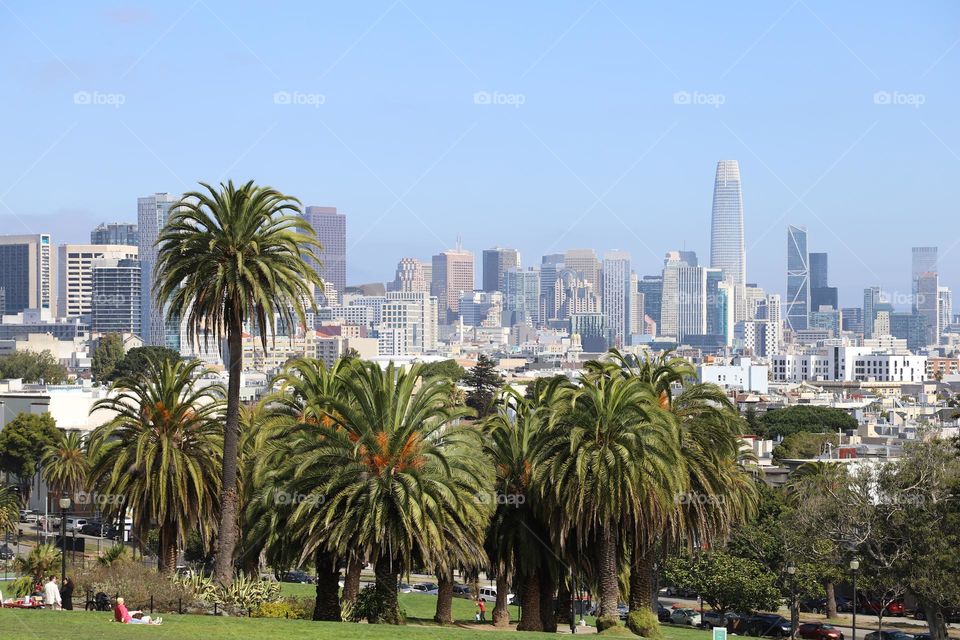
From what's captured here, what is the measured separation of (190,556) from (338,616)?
36.3 m

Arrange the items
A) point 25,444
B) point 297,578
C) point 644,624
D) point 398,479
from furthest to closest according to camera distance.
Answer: point 25,444
point 297,578
point 644,624
point 398,479

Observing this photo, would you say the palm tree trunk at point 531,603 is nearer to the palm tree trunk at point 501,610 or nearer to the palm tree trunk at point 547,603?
the palm tree trunk at point 547,603

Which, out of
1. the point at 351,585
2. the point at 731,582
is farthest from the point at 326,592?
the point at 731,582

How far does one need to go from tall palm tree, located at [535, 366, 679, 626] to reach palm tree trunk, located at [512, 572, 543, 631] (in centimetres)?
295

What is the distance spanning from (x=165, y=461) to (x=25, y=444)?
164 feet

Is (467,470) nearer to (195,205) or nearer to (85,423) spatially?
(195,205)

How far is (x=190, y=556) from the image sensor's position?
229 feet

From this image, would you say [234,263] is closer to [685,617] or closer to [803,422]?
[685,617]

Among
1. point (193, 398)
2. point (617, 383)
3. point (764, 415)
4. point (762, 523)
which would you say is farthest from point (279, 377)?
point (764, 415)

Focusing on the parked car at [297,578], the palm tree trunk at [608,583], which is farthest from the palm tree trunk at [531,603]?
the parked car at [297,578]

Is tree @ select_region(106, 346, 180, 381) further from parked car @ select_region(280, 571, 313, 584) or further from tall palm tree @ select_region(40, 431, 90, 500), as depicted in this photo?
parked car @ select_region(280, 571, 313, 584)

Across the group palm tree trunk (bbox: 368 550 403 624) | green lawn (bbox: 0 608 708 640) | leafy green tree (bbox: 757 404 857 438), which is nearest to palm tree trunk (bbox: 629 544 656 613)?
palm tree trunk (bbox: 368 550 403 624)

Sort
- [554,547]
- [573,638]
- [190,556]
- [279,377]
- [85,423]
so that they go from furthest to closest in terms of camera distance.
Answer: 1. [85,423]
2. [190,556]
3. [279,377]
4. [554,547]
5. [573,638]

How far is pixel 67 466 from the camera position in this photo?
7319cm
